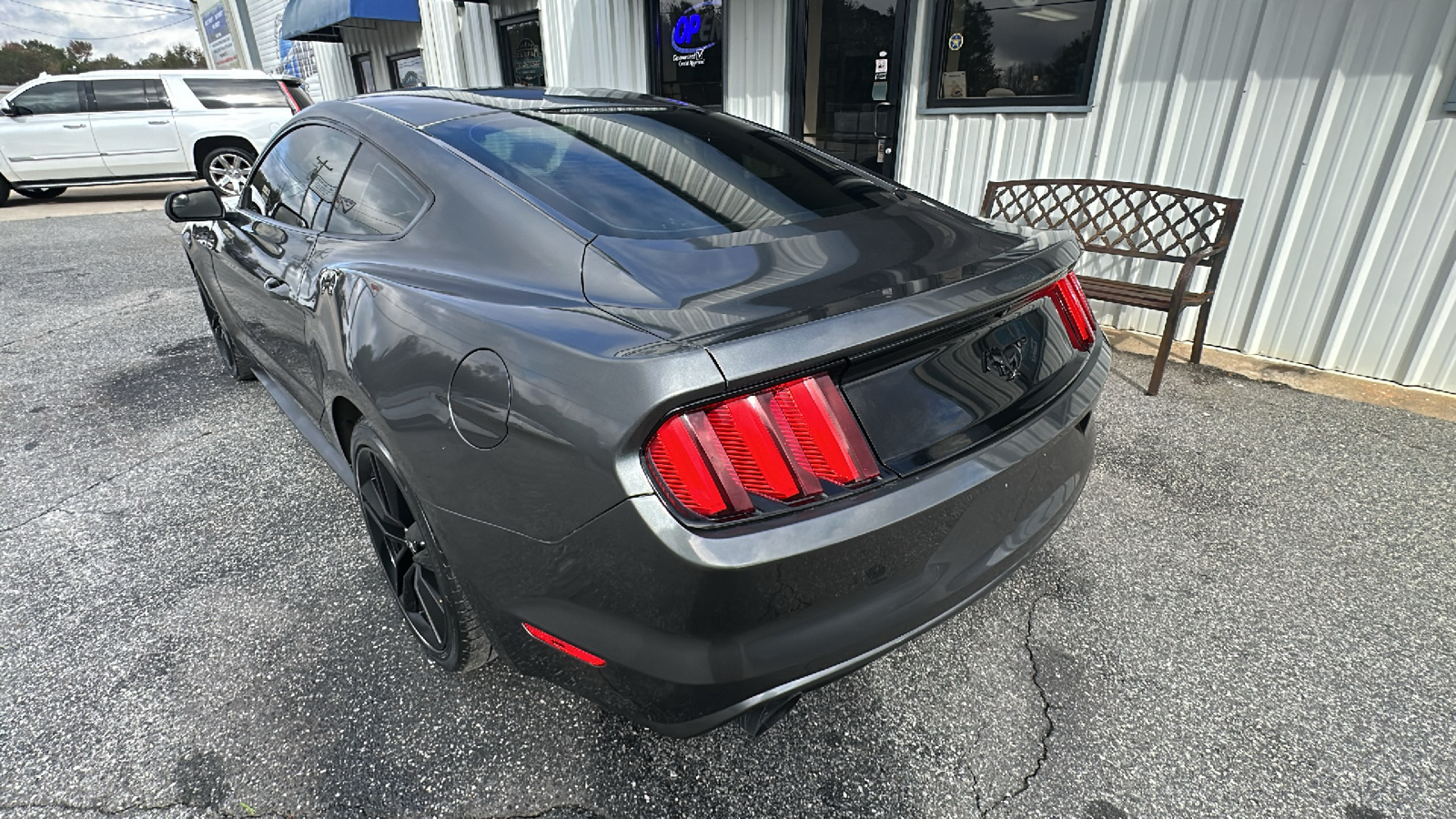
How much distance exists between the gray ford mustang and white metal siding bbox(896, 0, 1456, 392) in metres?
3.10

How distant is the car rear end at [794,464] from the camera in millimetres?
1184

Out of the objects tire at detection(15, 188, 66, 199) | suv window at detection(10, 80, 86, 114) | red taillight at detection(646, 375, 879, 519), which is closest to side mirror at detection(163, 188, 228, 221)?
red taillight at detection(646, 375, 879, 519)

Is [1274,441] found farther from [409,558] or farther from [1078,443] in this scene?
[409,558]

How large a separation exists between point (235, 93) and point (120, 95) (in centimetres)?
157

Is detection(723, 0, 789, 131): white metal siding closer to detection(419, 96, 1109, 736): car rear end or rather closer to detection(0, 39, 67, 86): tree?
detection(419, 96, 1109, 736): car rear end

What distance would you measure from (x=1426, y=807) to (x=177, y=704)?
3105mm

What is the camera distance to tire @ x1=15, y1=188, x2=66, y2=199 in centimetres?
1112

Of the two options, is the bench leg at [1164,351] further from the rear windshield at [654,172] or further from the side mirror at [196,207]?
the side mirror at [196,207]

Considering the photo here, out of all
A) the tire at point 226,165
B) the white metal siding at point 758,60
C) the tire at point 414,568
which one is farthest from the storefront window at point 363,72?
the tire at point 414,568

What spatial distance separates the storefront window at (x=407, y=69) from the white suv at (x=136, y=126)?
1918mm

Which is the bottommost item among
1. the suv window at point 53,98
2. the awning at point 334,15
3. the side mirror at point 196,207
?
the side mirror at point 196,207

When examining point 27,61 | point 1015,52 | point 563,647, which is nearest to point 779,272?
point 563,647

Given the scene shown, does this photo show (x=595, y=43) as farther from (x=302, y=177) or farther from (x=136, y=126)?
(x=136, y=126)

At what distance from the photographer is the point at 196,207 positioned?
117 inches
